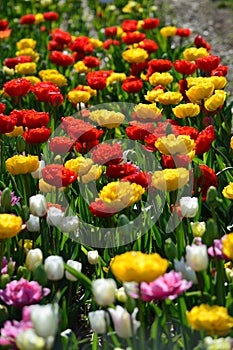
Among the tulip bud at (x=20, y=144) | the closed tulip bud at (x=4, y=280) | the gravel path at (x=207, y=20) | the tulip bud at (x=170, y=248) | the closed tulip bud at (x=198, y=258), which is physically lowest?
the gravel path at (x=207, y=20)

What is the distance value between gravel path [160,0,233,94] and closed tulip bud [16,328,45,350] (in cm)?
413

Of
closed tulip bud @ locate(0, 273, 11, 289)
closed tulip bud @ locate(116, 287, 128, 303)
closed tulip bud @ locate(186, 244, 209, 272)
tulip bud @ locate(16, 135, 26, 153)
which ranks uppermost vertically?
closed tulip bud @ locate(186, 244, 209, 272)

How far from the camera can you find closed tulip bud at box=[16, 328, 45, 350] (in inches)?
66.0

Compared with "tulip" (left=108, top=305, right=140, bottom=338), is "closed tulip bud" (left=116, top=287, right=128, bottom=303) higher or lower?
lower

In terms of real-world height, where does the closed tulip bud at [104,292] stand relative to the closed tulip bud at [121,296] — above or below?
above

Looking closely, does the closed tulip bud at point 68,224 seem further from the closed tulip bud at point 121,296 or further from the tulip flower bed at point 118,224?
the closed tulip bud at point 121,296

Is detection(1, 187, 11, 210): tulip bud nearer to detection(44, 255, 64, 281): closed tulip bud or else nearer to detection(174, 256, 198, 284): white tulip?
detection(44, 255, 64, 281): closed tulip bud

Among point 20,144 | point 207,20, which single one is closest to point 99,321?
point 20,144

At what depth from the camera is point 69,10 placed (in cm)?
691

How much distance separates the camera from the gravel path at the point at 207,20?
610 cm

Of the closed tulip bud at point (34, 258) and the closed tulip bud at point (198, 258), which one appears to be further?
the closed tulip bud at point (34, 258)

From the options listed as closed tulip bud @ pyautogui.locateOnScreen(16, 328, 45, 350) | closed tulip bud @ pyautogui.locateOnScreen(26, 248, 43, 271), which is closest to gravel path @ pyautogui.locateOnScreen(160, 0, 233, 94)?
closed tulip bud @ pyautogui.locateOnScreen(26, 248, 43, 271)

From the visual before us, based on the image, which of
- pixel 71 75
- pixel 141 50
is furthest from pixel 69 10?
pixel 141 50

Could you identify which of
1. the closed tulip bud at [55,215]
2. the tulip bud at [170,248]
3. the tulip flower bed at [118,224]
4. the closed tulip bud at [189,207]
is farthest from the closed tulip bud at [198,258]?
the closed tulip bud at [55,215]
